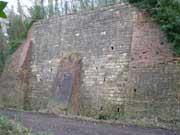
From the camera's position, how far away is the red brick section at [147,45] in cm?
1279

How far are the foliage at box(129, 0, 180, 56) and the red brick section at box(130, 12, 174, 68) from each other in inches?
13.1

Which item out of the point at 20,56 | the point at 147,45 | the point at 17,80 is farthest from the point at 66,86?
the point at 147,45

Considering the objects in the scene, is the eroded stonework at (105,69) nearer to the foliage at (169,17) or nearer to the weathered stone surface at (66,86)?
the weathered stone surface at (66,86)

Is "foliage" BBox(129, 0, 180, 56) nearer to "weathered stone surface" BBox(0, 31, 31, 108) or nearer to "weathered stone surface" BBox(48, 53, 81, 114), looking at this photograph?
"weathered stone surface" BBox(48, 53, 81, 114)

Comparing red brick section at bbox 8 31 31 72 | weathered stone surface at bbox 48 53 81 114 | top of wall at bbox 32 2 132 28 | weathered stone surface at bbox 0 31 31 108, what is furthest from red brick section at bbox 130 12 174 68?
red brick section at bbox 8 31 31 72

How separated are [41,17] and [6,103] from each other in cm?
544

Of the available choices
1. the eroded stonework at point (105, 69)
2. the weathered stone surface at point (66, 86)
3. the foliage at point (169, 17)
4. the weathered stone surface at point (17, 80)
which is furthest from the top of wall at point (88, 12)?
the weathered stone surface at point (66, 86)

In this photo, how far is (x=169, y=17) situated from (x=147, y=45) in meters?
1.27

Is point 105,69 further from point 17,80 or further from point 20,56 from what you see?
point 20,56

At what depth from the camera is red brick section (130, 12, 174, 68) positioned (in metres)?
12.8

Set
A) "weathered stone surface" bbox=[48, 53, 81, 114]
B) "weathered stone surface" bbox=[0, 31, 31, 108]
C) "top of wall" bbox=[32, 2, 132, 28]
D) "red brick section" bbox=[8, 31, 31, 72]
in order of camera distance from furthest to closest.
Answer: "red brick section" bbox=[8, 31, 31, 72]
"weathered stone surface" bbox=[0, 31, 31, 108]
"weathered stone surface" bbox=[48, 53, 81, 114]
"top of wall" bbox=[32, 2, 132, 28]

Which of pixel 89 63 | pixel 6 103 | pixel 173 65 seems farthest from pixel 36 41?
pixel 173 65

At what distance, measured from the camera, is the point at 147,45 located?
1323cm

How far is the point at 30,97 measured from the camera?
18.6 metres
